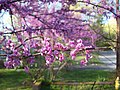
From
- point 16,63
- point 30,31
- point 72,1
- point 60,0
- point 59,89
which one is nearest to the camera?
point 16,63

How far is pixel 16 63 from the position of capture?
2943 millimetres

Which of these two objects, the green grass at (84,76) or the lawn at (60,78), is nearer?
the lawn at (60,78)

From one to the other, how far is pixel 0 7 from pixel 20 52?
0.76 meters

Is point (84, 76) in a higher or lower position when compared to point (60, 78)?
lower

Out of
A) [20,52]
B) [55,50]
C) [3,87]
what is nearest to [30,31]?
[20,52]

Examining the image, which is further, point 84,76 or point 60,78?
point 84,76

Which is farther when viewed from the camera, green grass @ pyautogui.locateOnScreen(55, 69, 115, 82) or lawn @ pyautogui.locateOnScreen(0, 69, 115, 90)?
green grass @ pyautogui.locateOnScreen(55, 69, 115, 82)

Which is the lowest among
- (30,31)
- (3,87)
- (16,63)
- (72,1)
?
(3,87)

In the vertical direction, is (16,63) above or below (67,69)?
above

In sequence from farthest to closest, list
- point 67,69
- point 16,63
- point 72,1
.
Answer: point 67,69
point 72,1
point 16,63

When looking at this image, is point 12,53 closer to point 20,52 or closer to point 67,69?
point 20,52

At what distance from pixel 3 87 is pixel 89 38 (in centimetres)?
365

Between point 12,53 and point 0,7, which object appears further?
point 12,53

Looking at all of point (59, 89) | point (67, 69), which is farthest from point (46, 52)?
point (67, 69)
